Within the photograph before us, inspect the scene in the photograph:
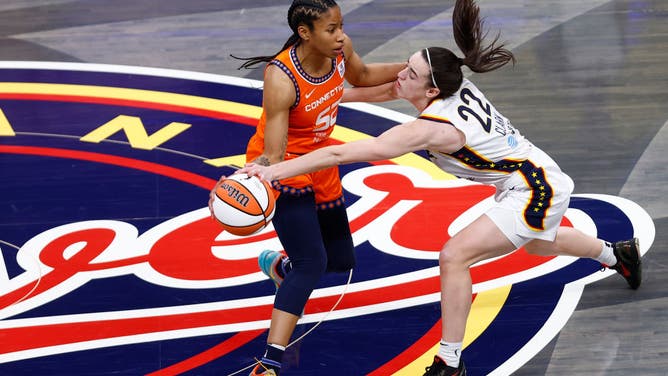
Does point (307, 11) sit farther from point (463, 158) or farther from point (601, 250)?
point (601, 250)

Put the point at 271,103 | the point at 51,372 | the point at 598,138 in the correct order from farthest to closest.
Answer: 1. the point at 598,138
2. the point at 51,372
3. the point at 271,103

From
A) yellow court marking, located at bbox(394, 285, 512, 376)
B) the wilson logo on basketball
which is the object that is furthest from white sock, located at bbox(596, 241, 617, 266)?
the wilson logo on basketball

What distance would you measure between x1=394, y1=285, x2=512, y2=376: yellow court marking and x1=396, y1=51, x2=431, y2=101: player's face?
128 centimetres

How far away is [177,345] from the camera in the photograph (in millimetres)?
5082

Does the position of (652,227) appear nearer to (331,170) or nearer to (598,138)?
(598,138)

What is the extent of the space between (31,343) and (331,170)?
177cm

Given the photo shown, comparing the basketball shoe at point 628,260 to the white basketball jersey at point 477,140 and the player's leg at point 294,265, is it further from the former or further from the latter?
the player's leg at point 294,265

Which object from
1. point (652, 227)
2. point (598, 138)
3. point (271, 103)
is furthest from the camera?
point (598, 138)

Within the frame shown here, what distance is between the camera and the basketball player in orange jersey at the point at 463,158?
4445 millimetres

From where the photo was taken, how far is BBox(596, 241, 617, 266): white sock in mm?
5305

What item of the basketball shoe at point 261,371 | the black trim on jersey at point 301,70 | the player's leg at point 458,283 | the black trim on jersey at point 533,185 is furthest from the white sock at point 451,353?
the black trim on jersey at point 301,70

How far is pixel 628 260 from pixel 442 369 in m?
1.34

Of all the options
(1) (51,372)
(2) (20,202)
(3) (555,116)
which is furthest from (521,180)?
(2) (20,202)

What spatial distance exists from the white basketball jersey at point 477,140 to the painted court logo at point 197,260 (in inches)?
A: 35.8
